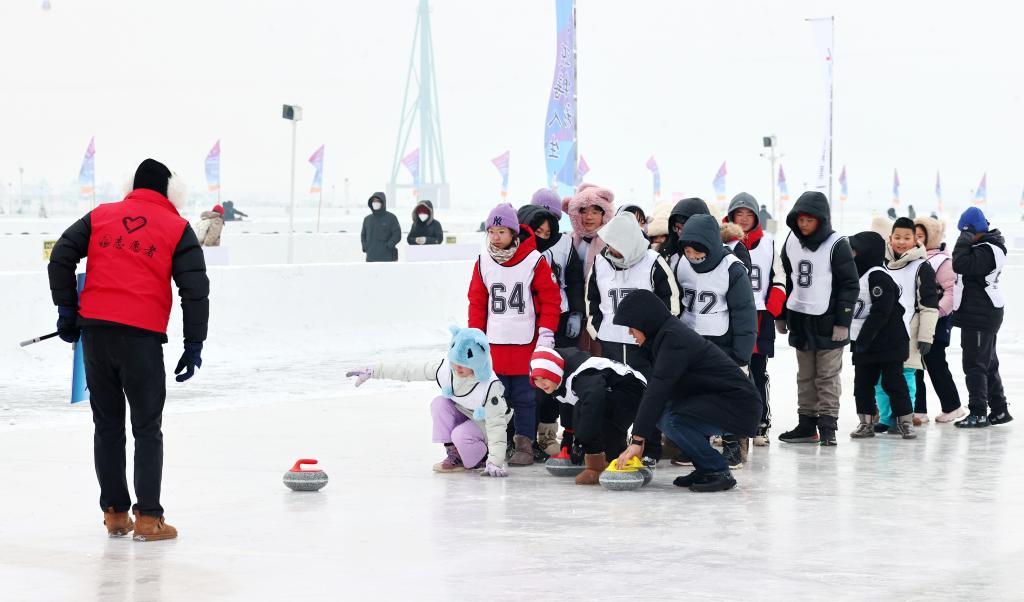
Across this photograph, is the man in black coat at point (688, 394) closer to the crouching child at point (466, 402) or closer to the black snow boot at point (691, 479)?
the black snow boot at point (691, 479)

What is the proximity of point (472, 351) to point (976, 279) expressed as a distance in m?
4.29

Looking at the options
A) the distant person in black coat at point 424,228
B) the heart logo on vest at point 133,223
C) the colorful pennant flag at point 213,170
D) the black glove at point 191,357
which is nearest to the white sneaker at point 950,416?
the black glove at point 191,357

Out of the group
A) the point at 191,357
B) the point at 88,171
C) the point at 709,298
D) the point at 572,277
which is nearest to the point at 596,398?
the point at 709,298

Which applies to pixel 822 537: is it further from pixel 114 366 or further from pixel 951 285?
pixel 951 285

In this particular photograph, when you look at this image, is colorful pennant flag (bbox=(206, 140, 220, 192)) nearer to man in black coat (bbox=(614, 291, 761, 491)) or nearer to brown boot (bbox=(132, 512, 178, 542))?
man in black coat (bbox=(614, 291, 761, 491))

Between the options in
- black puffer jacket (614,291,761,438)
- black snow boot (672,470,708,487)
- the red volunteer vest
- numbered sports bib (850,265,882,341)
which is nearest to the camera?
the red volunteer vest

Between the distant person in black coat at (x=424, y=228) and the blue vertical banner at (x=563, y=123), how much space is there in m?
2.17

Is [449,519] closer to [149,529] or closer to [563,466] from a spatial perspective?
[149,529]

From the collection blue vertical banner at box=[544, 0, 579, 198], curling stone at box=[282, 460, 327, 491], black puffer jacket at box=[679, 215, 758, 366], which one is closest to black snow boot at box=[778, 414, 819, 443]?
black puffer jacket at box=[679, 215, 758, 366]

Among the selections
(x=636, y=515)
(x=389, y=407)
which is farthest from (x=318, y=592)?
(x=389, y=407)

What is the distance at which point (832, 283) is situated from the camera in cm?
875

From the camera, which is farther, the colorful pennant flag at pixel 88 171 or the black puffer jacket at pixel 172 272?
the colorful pennant flag at pixel 88 171

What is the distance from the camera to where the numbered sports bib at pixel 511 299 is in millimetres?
7941

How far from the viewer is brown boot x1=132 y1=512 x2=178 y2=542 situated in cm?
582
